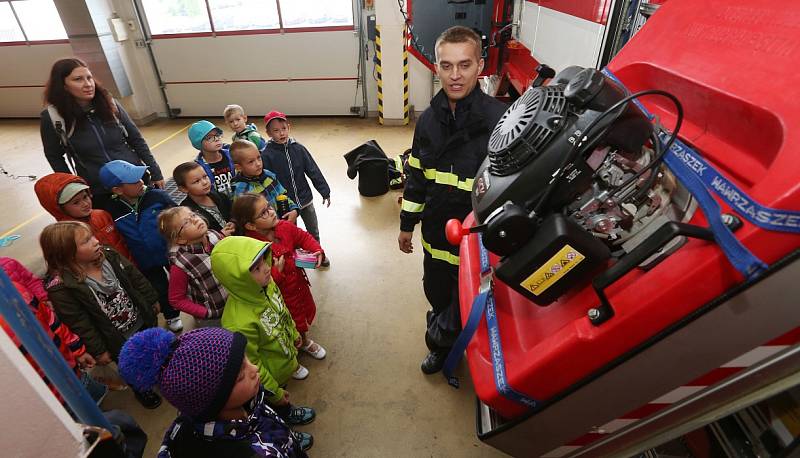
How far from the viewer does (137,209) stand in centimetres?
250

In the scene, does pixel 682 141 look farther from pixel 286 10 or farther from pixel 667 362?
pixel 286 10

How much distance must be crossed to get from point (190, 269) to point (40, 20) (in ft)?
30.0

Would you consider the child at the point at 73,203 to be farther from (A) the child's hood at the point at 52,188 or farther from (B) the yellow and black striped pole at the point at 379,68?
(B) the yellow and black striped pole at the point at 379,68

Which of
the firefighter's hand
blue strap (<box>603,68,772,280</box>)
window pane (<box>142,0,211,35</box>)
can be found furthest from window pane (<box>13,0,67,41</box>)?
blue strap (<box>603,68,772,280</box>)

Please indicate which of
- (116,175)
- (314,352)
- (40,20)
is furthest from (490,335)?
(40,20)

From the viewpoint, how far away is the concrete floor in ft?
6.62

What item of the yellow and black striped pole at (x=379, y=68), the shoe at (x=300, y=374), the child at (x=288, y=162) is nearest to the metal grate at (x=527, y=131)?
the shoe at (x=300, y=374)

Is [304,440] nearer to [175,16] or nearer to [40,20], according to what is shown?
[175,16]

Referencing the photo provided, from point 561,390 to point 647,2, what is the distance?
151cm

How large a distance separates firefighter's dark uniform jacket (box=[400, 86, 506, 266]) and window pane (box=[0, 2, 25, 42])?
10171 millimetres

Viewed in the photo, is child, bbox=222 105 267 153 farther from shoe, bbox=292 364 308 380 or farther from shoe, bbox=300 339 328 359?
shoe, bbox=292 364 308 380

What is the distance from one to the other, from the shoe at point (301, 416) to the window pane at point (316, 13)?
647 centimetres

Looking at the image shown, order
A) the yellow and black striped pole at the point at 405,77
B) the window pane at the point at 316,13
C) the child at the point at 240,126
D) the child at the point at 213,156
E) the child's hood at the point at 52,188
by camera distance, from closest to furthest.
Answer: the child's hood at the point at 52,188
the child at the point at 213,156
the child at the point at 240,126
the yellow and black striped pole at the point at 405,77
the window pane at the point at 316,13

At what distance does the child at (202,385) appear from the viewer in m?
1.10
